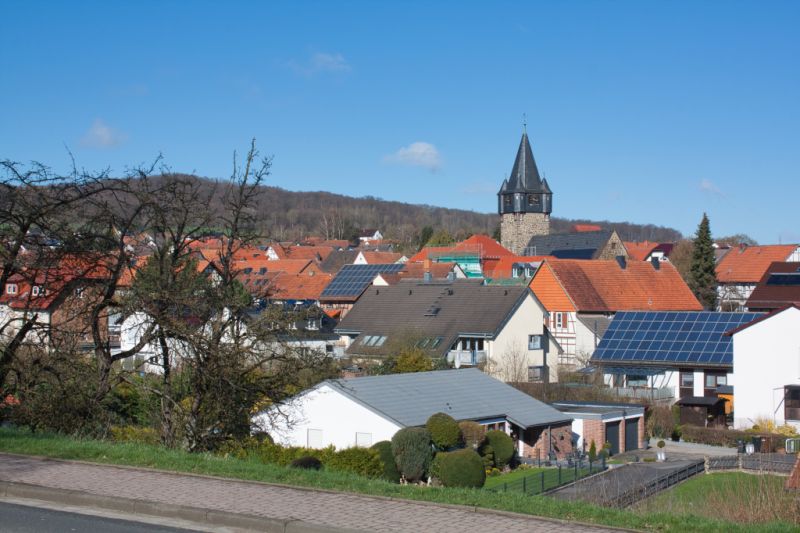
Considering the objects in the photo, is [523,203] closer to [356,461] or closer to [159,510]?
[356,461]

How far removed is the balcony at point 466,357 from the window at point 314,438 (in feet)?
61.3

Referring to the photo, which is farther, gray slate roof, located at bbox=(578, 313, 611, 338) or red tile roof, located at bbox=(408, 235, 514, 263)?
red tile roof, located at bbox=(408, 235, 514, 263)

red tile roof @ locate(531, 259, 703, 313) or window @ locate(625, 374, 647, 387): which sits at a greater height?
red tile roof @ locate(531, 259, 703, 313)

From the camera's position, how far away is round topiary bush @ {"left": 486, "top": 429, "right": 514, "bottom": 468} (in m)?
29.8

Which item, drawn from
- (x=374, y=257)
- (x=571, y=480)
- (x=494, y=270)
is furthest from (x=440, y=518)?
(x=374, y=257)

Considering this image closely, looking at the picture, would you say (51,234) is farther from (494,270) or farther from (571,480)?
(494,270)

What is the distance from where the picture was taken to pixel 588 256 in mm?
94438

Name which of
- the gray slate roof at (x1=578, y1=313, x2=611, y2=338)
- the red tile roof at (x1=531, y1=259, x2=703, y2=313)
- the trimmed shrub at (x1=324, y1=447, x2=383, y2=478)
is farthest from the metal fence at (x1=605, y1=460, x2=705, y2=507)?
the red tile roof at (x1=531, y1=259, x2=703, y2=313)

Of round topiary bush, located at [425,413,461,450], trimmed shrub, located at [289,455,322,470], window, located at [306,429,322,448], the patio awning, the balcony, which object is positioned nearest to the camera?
trimmed shrub, located at [289,455,322,470]

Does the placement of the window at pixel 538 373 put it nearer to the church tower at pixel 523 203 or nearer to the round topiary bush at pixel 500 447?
the round topiary bush at pixel 500 447

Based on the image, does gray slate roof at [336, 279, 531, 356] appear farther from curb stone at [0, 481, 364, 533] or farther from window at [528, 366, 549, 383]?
curb stone at [0, 481, 364, 533]

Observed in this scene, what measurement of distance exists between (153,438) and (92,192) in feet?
15.4

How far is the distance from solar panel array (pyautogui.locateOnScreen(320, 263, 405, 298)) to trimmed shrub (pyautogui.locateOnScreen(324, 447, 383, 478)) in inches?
1597

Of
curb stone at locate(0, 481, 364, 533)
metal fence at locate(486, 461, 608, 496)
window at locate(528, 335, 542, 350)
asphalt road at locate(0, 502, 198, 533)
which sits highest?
window at locate(528, 335, 542, 350)
